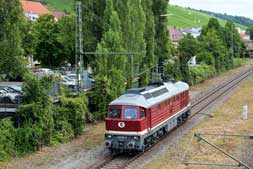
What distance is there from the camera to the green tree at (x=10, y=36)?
80.6 ft

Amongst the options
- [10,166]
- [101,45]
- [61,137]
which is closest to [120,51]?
[101,45]

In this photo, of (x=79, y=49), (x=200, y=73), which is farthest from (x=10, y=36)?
(x=200, y=73)

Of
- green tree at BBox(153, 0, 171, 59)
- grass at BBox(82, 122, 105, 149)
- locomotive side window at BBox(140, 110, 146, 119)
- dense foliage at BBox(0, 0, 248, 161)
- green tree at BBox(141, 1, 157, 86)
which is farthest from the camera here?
green tree at BBox(153, 0, 171, 59)

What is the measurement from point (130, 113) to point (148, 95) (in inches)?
94.5

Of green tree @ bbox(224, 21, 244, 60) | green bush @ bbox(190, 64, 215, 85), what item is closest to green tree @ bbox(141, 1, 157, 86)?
green bush @ bbox(190, 64, 215, 85)

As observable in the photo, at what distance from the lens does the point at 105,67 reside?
3650 cm

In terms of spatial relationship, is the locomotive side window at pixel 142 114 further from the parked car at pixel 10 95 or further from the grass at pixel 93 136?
the parked car at pixel 10 95

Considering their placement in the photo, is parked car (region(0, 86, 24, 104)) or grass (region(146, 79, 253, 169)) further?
parked car (region(0, 86, 24, 104))

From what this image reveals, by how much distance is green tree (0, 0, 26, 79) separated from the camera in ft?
80.6

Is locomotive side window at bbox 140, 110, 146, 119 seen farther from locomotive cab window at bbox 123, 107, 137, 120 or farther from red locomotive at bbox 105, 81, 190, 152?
locomotive cab window at bbox 123, 107, 137, 120

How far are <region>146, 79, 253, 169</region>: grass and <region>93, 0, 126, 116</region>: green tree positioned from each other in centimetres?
685

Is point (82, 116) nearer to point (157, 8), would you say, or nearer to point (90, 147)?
point (90, 147)

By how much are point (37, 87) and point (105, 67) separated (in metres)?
9.90

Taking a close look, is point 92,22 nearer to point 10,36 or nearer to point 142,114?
point 10,36
